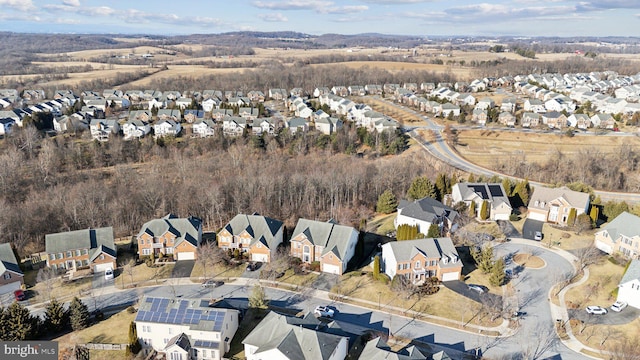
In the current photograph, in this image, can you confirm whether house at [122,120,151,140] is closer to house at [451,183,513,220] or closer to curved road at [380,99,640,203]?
curved road at [380,99,640,203]

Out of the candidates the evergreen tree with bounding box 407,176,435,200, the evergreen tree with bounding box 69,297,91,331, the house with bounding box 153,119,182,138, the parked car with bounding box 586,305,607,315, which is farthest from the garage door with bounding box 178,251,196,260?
the house with bounding box 153,119,182,138

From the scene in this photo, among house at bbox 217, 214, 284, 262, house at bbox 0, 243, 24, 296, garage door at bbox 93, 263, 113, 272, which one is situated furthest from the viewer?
house at bbox 217, 214, 284, 262

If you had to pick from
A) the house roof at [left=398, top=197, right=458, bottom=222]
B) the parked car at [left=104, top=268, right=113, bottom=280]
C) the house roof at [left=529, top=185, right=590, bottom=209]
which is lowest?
the parked car at [left=104, top=268, right=113, bottom=280]

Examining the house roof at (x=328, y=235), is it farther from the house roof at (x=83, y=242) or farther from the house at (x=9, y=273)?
the house at (x=9, y=273)

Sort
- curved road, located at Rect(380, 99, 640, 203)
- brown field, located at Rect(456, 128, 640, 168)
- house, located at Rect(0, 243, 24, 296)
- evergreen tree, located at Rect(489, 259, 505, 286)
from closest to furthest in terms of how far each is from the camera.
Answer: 1. house, located at Rect(0, 243, 24, 296)
2. evergreen tree, located at Rect(489, 259, 505, 286)
3. curved road, located at Rect(380, 99, 640, 203)
4. brown field, located at Rect(456, 128, 640, 168)

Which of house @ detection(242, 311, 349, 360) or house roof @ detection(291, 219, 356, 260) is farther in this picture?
house roof @ detection(291, 219, 356, 260)

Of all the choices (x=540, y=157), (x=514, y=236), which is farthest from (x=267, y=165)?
(x=540, y=157)
